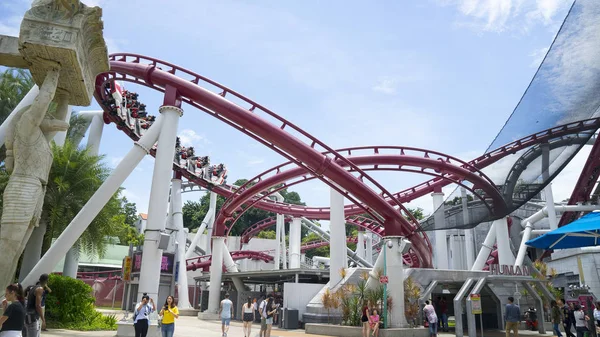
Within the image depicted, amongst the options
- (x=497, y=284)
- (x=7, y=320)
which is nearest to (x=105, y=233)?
(x=7, y=320)

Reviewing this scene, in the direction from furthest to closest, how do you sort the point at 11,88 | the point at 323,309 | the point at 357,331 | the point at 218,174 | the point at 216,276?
the point at 218,174, the point at 216,276, the point at 11,88, the point at 323,309, the point at 357,331

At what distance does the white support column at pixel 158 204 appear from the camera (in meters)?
14.0

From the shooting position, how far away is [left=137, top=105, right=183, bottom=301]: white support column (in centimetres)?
1399

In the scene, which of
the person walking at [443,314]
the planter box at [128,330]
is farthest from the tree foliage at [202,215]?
the planter box at [128,330]

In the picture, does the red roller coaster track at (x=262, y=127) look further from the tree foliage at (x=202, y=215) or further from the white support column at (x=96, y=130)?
the tree foliage at (x=202, y=215)

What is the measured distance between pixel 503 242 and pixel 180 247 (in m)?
20.5

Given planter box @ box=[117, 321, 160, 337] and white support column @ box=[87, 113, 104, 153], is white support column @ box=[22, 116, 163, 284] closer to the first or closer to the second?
planter box @ box=[117, 321, 160, 337]

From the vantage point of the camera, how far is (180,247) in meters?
29.5

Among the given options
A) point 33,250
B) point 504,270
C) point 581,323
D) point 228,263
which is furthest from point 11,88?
point 581,323

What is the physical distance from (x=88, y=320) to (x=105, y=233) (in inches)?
140

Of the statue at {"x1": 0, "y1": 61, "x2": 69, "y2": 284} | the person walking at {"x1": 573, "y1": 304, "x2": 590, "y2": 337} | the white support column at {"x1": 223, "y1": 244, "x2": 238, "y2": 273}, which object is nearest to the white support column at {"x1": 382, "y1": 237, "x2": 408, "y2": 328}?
the person walking at {"x1": 573, "y1": 304, "x2": 590, "y2": 337}

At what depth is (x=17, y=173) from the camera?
8750 mm

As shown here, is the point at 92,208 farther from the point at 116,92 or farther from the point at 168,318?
the point at 116,92

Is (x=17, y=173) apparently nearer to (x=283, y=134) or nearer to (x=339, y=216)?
(x=283, y=134)
